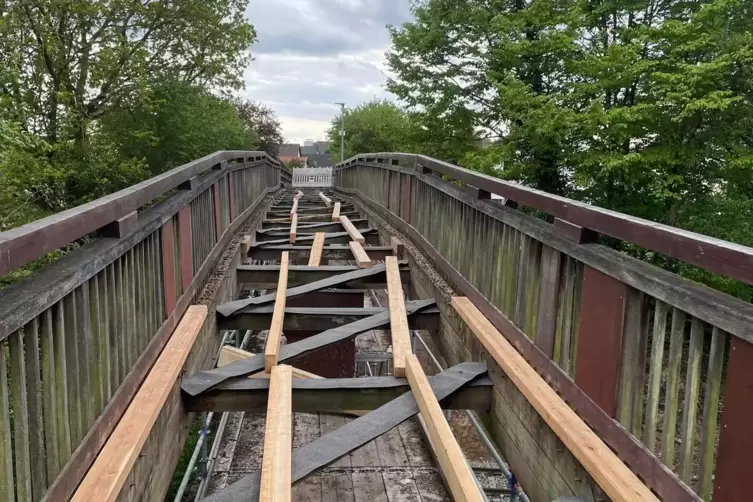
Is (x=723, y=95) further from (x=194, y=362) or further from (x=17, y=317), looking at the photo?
(x=17, y=317)

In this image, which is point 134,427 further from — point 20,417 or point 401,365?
point 401,365

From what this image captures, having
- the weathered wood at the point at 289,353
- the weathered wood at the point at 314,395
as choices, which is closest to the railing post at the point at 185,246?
the weathered wood at the point at 289,353

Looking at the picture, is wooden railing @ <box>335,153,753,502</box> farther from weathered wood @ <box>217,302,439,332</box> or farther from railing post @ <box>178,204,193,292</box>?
railing post @ <box>178,204,193,292</box>

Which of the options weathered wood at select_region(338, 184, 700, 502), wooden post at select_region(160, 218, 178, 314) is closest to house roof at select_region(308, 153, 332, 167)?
wooden post at select_region(160, 218, 178, 314)

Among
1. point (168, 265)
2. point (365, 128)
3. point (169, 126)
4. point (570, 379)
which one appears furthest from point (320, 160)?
point (570, 379)

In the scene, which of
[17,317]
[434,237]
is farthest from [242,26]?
[17,317]

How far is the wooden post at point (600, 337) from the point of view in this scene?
2.44 metres

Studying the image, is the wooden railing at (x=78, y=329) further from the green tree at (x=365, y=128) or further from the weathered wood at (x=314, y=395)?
the green tree at (x=365, y=128)

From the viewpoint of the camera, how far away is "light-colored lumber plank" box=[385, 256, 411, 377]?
362cm

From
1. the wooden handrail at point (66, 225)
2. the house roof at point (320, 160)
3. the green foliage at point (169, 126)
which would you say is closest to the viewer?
the wooden handrail at point (66, 225)

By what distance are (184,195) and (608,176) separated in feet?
40.6

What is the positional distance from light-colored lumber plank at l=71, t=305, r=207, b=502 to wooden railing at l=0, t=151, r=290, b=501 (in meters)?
0.05

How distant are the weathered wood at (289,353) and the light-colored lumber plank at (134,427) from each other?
0.17 metres

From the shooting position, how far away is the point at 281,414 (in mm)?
2928
